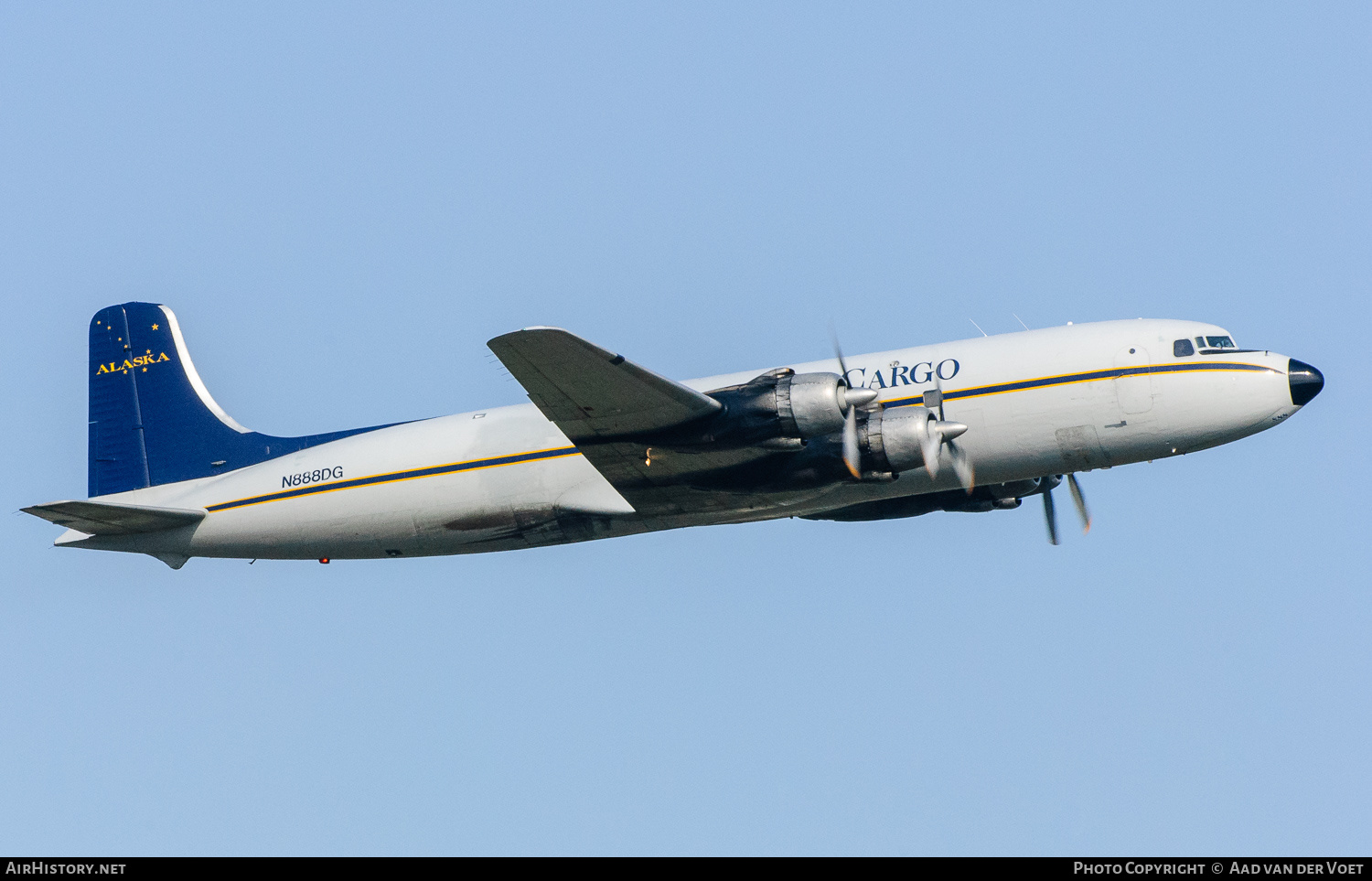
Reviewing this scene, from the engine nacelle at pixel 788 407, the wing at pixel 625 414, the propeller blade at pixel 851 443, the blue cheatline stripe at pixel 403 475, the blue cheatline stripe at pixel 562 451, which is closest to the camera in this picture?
the wing at pixel 625 414

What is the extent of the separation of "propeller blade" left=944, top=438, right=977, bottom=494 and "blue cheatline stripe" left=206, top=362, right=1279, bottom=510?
35.7 inches

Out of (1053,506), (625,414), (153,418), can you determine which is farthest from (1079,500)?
(153,418)

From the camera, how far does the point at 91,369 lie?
30625 millimetres

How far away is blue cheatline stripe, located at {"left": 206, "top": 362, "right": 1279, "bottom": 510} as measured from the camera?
23.6 m

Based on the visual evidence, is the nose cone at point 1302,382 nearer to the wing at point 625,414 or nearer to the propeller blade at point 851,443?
the propeller blade at point 851,443

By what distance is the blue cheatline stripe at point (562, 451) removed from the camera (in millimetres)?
23562

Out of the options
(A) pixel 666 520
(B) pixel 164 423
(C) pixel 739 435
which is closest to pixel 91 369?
(B) pixel 164 423

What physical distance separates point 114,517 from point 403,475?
18.6 feet

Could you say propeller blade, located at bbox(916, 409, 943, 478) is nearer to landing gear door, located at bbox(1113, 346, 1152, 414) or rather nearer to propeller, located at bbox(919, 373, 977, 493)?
propeller, located at bbox(919, 373, 977, 493)

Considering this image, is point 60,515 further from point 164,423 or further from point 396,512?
point 396,512

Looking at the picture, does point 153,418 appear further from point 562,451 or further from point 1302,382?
point 1302,382

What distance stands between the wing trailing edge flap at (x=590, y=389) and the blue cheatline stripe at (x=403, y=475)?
1.77 meters

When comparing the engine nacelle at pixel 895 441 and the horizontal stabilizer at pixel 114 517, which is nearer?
the engine nacelle at pixel 895 441

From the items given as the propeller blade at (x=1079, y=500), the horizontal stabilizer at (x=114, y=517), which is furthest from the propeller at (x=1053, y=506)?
the horizontal stabilizer at (x=114, y=517)
